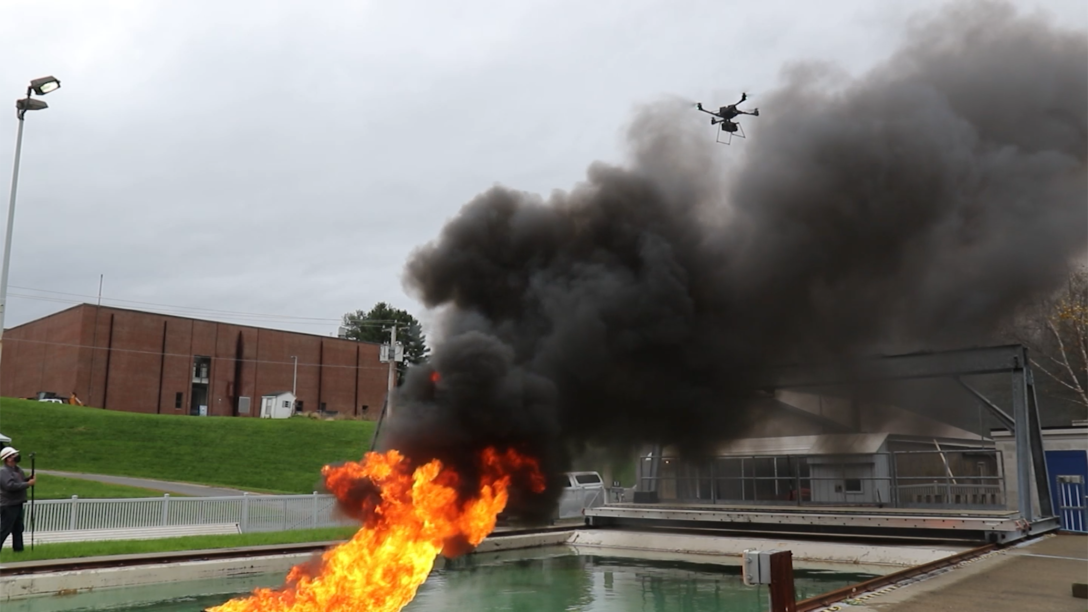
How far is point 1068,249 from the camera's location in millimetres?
13891

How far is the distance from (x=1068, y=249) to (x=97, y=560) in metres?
16.9

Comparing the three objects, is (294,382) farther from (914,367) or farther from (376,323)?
(914,367)

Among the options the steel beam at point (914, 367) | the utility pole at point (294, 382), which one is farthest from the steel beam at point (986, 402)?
the utility pole at point (294, 382)

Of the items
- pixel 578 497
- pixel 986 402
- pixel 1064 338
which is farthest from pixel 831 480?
pixel 1064 338

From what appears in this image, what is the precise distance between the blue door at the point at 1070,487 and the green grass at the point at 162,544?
15447 mm

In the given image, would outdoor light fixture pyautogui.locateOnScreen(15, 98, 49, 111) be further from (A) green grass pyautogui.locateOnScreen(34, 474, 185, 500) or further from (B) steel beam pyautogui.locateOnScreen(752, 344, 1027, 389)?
A: (B) steel beam pyautogui.locateOnScreen(752, 344, 1027, 389)

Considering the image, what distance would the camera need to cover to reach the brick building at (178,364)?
51.8 metres

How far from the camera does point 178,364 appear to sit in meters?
55.7

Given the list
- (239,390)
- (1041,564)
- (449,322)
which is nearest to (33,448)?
(239,390)

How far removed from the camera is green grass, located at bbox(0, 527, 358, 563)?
13305 mm

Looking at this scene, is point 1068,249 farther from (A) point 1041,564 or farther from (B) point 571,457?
(B) point 571,457

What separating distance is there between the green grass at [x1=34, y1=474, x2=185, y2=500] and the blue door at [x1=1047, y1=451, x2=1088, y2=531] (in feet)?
76.5

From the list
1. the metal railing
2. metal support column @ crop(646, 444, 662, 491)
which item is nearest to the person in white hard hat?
→ the metal railing

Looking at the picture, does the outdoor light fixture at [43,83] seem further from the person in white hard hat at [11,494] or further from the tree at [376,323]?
the tree at [376,323]
